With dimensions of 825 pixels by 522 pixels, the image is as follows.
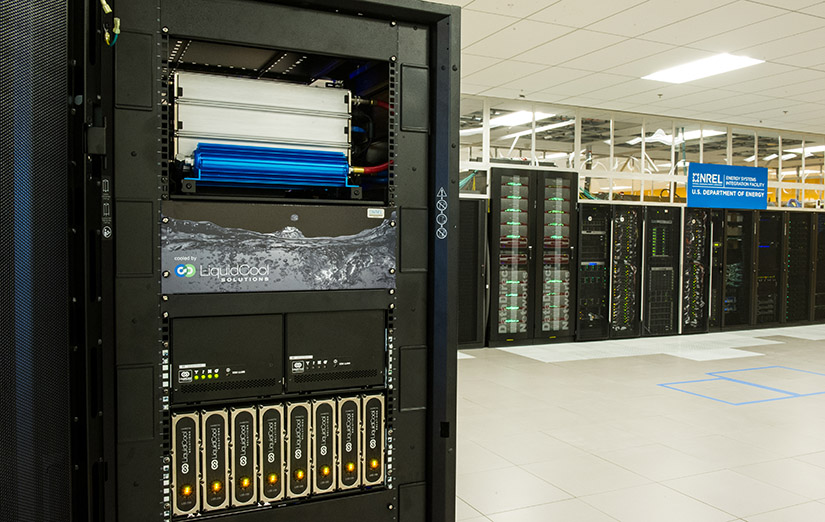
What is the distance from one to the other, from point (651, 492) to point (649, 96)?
→ 581 cm

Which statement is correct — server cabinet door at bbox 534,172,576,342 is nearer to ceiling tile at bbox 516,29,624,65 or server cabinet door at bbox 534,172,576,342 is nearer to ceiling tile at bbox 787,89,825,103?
ceiling tile at bbox 516,29,624,65

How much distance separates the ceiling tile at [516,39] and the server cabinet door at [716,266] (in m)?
5.18

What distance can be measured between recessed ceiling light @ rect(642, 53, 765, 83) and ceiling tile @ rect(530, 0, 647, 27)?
70.8 inches

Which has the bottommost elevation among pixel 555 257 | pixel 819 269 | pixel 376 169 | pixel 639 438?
pixel 639 438

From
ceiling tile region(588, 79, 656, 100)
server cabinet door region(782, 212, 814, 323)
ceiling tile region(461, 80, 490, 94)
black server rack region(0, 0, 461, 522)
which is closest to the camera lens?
black server rack region(0, 0, 461, 522)

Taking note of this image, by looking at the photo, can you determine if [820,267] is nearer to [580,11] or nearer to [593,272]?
[593,272]

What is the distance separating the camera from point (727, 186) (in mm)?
9656

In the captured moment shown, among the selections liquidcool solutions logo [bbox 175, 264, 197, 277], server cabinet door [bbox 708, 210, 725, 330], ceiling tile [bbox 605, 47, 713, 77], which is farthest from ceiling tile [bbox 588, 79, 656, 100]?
liquidcool solutions logo [bbox 175, 264, 197, 277]

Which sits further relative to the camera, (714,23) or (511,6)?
(714,23)

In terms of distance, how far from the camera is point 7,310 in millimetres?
1309

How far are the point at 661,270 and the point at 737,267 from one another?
5.48 feet

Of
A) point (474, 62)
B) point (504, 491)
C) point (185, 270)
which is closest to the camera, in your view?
point (185, 270)

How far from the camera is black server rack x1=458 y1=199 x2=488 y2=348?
7.83 m

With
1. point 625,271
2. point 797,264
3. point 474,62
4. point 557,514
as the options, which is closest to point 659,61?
point 474,62
